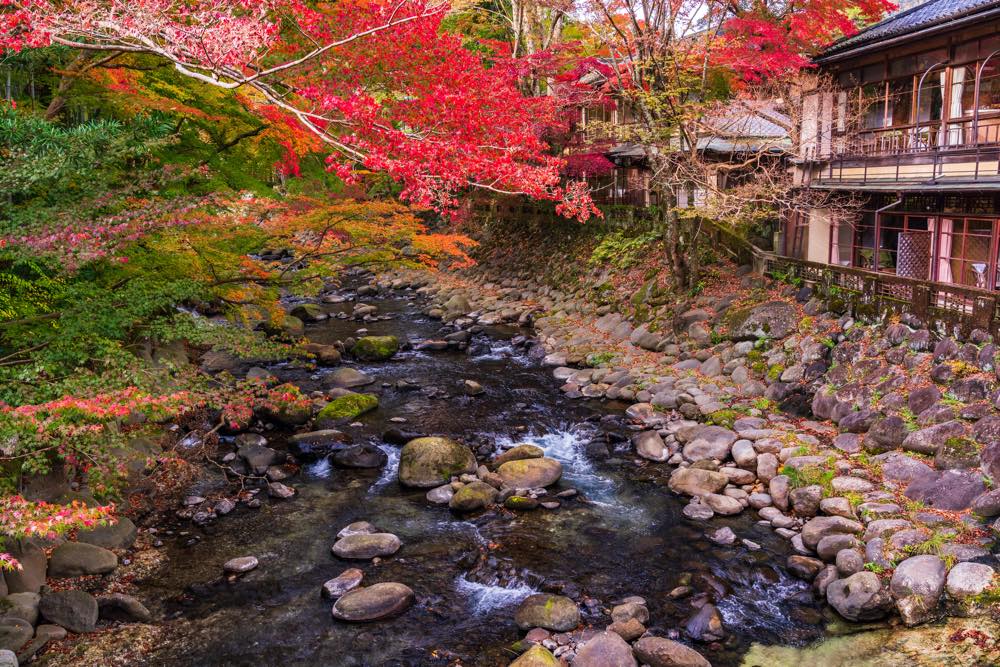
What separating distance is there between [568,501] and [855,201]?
1368cm

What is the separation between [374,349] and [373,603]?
44.4 feet

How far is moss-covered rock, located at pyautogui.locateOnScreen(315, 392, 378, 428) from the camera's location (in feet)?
54.0

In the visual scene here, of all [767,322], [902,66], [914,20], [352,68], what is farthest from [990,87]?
[352,68]

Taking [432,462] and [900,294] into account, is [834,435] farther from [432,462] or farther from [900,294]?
[432,462]

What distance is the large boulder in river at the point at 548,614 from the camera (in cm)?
898

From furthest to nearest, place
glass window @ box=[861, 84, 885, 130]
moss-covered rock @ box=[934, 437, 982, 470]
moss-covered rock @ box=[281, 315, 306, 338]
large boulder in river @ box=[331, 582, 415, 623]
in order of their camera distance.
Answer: moss-covered rock @ box=[281, 315, 306, 338] → glass window @ box=[861, 84, 885, 130] → moss-covered rock @ box=[934, 437, 982, 470] → large boulder in river @ box=[331, 582, 415, 623]

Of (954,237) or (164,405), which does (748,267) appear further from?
(164,405)

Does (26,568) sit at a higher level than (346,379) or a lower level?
lower

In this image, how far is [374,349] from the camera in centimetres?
2223

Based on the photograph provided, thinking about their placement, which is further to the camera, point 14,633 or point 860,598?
point 860,598

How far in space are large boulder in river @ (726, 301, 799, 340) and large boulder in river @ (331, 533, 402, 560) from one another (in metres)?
10.8

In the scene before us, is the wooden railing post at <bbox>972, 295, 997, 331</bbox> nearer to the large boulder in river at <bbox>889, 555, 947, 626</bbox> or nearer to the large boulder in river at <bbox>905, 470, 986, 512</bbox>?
the large boulder in river at <bbox>905, 470, 986, 512</bbox>

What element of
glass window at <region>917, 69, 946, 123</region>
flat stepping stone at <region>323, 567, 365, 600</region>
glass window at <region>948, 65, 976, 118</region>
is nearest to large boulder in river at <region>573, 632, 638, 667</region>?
flat stepping stone at <region>323, 567, 365, 600</region>

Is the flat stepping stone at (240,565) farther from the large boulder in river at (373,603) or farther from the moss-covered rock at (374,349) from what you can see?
the moss-covered rock at (374,349)
